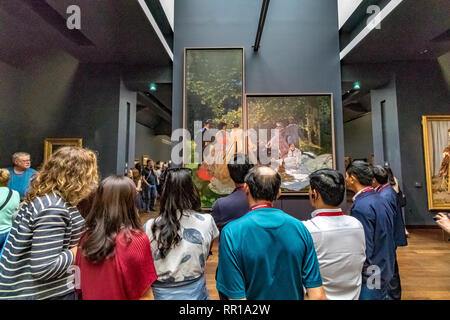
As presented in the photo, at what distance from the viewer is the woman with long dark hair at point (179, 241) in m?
1.31

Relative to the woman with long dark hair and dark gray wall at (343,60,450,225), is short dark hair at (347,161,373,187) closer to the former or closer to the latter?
the woman with long dark hair

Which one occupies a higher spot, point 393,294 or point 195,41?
point 195,41

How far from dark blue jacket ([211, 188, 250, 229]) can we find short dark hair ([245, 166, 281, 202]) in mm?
816

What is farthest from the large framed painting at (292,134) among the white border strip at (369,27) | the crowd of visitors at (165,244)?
the crowd of visitors at (165,244)

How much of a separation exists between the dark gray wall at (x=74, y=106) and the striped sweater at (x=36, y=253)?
15.7 feet

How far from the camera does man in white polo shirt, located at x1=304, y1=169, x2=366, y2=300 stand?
1413 mm

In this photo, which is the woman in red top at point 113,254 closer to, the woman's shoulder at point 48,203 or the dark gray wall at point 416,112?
the woman's shoulder at point 48,203

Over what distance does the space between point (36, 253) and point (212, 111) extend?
3316mm

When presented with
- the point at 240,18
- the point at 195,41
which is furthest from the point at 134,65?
the point at 240,18

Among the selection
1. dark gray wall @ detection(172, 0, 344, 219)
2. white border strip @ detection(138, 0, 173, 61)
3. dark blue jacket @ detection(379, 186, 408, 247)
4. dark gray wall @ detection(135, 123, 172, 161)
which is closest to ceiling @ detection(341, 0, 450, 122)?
dark gray wall @ detection(172, 0, 344, 219)

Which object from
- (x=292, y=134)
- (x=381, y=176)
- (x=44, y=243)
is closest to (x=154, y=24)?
(x=292, y=134)
